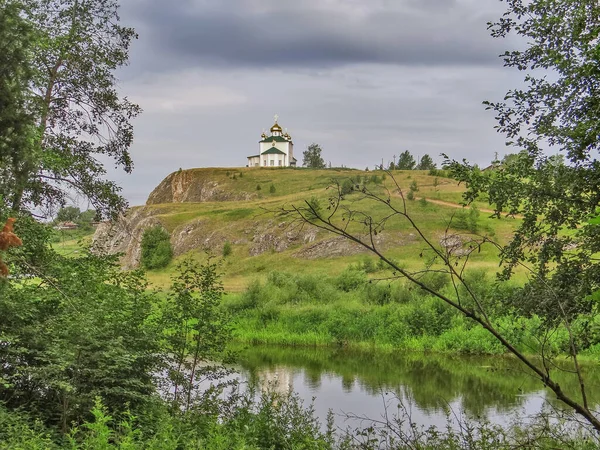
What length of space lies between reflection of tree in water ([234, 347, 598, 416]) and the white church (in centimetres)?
9698

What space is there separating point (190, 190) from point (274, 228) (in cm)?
4057

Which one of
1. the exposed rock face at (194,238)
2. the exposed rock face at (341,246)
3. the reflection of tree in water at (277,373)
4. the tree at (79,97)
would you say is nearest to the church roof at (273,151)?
the exposed rock face at (194,238)

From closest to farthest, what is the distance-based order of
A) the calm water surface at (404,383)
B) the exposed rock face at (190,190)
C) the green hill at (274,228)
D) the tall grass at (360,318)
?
the calm water surface at (404,383) < the tall grass at (360,318) < the green hill at (274,228) < the exposed rock face at (190,190)

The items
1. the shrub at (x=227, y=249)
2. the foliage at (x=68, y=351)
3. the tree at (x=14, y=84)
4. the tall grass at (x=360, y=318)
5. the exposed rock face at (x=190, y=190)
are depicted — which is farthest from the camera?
the exposed rock face at (x=190, y=190)

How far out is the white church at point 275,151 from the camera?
403 feet

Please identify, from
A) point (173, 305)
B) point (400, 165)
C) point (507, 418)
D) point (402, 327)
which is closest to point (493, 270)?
point (402, 327)

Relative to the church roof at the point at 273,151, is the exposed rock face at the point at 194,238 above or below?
below

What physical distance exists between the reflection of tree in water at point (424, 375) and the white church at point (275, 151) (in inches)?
3818

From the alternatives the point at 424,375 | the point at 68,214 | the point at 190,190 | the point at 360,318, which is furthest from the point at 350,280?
the point at 190,190

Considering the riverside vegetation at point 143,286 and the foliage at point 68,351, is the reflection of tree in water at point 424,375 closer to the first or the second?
the riverside vegetation at point 143,286

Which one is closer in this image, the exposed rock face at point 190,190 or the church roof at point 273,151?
the exposed rock face at point 190,190

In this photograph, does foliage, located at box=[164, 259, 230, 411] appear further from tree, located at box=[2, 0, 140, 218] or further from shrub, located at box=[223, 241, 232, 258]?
shrub, located at box=[223, 241, 232, 258]

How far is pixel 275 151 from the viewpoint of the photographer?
123 metres

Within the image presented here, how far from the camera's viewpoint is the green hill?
48.6 m
